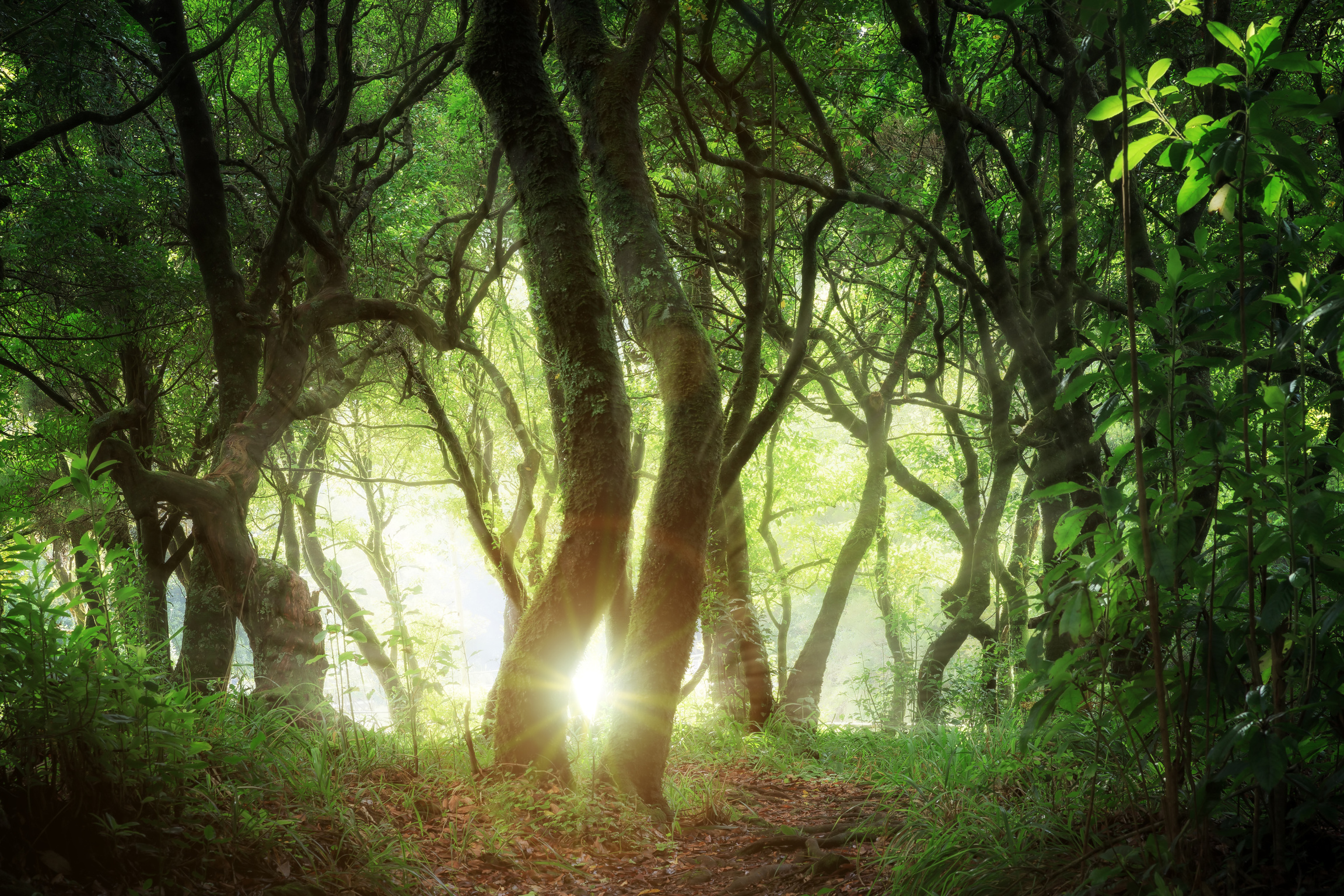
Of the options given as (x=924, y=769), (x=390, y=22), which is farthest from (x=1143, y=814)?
(x=390, y=22)

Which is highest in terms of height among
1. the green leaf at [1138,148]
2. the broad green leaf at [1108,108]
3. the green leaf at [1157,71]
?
the green leaf at [1157,71]

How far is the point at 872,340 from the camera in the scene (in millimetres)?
11961

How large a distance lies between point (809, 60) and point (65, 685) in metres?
7.44

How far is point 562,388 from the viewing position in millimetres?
4609

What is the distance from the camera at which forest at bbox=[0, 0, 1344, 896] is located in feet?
6.20

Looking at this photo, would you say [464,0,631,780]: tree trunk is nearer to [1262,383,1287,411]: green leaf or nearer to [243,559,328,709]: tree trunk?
[243,559,328,709]: tree trunk

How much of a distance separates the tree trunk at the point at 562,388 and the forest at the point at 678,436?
0.03 m

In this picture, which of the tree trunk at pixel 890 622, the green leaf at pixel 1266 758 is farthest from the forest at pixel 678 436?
the tree trunk at pixel 890 622

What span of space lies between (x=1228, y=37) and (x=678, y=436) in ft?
9.86

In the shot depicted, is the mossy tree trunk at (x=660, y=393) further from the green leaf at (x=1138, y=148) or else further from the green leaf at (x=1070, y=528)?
the green leaf at (x=1138, y=148)

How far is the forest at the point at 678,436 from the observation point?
1891 millimetres

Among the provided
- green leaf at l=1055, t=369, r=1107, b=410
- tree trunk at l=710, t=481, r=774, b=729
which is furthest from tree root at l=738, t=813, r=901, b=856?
tree trunk at l=710, t=481, r=774, b=729

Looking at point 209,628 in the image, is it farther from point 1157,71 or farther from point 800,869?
point 1157,71

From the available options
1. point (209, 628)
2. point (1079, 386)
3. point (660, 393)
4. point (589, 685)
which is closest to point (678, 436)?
point (660, 393)
